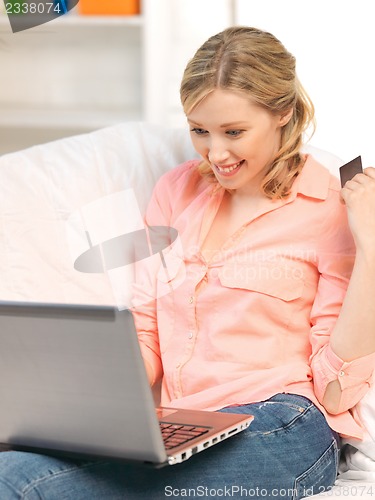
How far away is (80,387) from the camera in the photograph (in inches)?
41.4

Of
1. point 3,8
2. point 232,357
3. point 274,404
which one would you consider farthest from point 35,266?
point 3,8

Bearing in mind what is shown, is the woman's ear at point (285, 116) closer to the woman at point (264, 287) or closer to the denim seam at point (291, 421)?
the woman at point (264, 287)

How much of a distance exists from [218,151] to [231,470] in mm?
494

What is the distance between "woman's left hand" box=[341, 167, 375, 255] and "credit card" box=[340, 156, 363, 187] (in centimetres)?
3

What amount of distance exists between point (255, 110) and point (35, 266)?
1.60ft

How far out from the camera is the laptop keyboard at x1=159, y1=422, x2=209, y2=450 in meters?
1.12

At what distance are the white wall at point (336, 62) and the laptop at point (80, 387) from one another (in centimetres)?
155

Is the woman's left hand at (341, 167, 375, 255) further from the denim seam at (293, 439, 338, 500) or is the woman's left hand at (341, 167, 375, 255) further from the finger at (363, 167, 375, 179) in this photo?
the denim seam at (293, 439, 338, 500)

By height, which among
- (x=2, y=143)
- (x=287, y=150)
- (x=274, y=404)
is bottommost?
(x=2, y=143)

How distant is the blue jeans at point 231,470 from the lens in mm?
1116

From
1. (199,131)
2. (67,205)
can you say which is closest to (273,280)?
(199,131)

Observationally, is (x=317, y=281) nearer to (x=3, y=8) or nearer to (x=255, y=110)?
(x=255, y=110)

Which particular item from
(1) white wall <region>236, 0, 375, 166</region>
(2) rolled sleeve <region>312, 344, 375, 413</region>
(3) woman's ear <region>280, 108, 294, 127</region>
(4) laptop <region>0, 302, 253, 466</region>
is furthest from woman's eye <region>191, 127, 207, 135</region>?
(1) white wall <region>236, 0, 375, 166</region>

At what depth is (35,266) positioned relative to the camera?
1589mm
